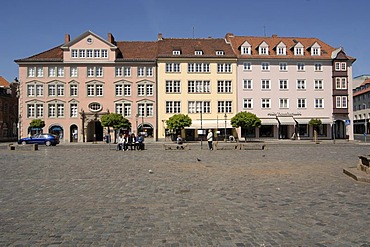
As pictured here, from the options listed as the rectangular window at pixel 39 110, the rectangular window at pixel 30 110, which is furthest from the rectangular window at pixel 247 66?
the rectangular window at pixel 30 110

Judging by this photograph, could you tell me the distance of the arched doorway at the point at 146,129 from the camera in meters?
51.2

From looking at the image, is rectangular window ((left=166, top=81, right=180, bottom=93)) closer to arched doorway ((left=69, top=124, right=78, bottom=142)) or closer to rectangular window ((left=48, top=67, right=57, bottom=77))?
arched doorway ((left=69, top=124, right=78, bottom=142))

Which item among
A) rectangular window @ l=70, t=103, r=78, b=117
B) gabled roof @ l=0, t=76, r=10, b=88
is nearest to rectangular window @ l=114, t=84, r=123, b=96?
rectangular window @ l=70, t=103, r=78, b=117

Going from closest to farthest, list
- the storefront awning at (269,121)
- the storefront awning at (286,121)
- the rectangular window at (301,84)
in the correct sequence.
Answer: the storefront awning at (286,121) → the storefront awning at (269,121) → the rectangular window at (301,84)

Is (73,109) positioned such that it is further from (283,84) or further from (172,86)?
(283,84)

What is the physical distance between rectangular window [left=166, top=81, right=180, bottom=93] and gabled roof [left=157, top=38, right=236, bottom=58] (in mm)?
3990

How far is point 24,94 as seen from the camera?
166ft

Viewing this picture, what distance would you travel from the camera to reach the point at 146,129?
51469 mm

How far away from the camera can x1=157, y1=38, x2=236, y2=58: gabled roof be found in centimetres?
5131

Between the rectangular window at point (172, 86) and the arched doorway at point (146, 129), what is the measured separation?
6014mm

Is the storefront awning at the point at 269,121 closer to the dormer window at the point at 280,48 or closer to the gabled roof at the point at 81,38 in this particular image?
the dormer window at the point at 280,48

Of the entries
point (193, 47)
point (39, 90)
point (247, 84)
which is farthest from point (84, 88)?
point (247, 84)

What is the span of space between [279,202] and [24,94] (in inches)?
1984

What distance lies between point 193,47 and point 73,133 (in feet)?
74.5
